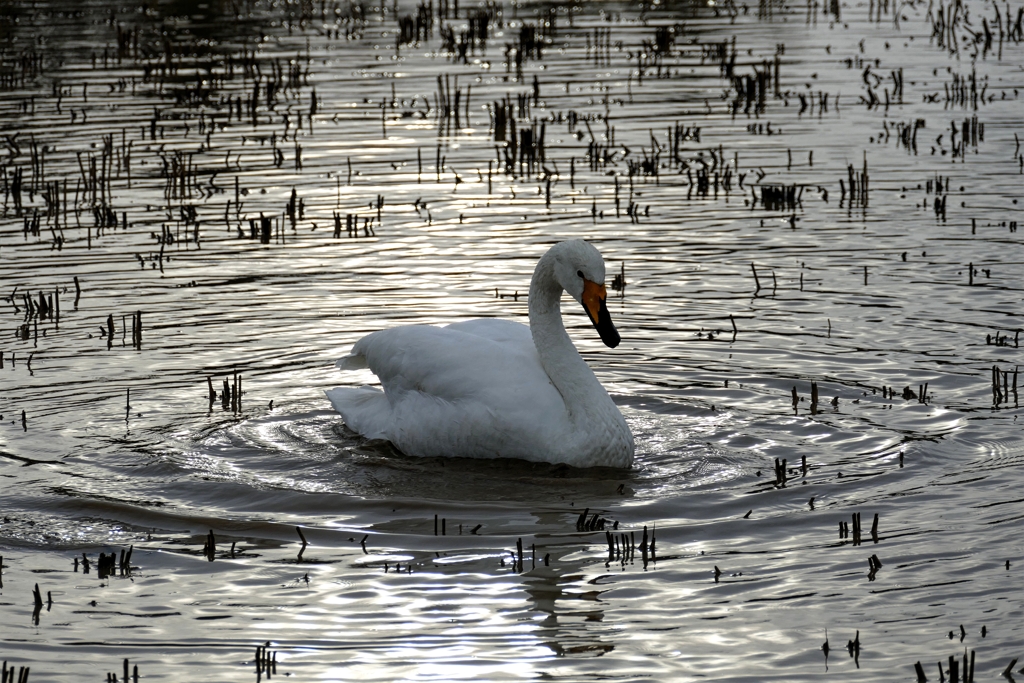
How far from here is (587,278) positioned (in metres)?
8.31

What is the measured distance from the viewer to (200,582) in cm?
679

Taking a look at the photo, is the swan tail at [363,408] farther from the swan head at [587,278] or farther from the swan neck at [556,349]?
the swan head at [587,278]

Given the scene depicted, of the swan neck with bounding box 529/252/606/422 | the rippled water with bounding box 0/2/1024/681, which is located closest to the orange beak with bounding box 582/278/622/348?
the swan neck with bounding box 529/252/606/422

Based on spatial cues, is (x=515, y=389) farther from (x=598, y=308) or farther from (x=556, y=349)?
(x=598, y=308)

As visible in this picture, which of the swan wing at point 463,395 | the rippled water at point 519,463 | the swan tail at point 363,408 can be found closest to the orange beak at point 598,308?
the swan wing at point 463,395

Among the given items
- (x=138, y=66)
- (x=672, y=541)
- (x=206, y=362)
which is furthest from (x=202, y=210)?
(x=138, y=66)

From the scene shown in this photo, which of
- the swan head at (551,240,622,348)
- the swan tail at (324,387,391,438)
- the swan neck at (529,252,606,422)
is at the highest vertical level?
the swan head at (551,240,622,348)

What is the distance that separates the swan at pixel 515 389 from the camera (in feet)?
27.4

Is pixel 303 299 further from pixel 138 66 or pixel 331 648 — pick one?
pixel 138 66

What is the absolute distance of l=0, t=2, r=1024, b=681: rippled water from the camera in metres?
6.19

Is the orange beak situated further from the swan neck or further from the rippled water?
the rippled water

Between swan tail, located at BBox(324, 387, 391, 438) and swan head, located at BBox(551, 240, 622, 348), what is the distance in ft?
5.17

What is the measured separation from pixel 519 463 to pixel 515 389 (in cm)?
46

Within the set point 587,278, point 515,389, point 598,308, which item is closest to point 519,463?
point 515,389
